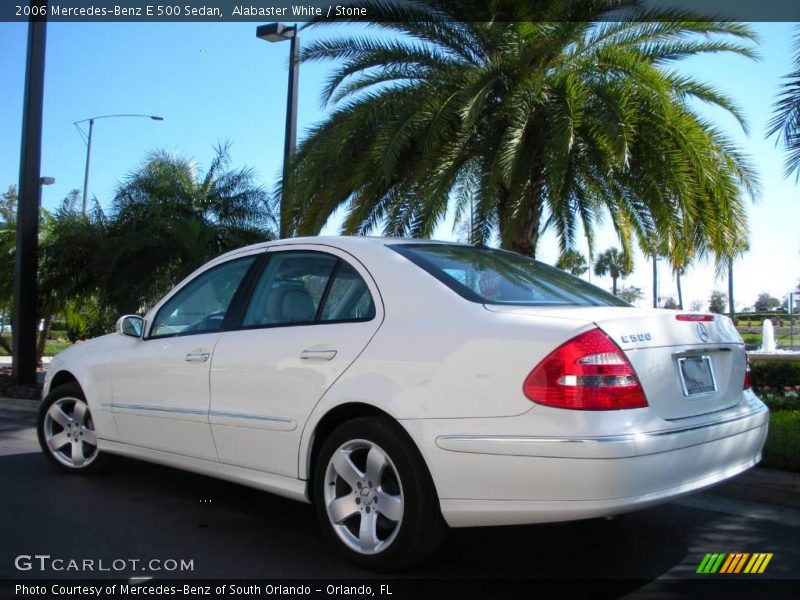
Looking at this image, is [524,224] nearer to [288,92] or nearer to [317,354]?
[288,92]

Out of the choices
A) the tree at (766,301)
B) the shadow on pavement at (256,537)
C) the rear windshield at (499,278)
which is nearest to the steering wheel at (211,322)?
the shadow on pavement at (256,537)

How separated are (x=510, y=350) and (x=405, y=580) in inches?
46.4

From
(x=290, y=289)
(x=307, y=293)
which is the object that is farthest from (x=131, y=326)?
(x=307, y=293)

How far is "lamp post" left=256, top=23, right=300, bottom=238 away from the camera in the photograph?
35.0 feet

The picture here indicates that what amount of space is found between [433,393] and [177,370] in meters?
1.95

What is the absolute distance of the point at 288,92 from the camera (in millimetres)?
11070

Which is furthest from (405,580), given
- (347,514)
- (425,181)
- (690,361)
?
(425,181)

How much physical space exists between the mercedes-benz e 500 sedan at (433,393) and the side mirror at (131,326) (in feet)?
1.00

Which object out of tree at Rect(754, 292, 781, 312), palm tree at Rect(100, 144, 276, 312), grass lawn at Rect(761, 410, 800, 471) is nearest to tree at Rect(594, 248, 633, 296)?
tree at Rect(754, 292, 781, 312)

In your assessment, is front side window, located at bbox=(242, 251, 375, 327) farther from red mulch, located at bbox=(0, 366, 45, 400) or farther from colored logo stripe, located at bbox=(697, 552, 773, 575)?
red mulch, located at bbox=(0, 366, 45, 400)

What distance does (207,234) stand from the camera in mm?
13008

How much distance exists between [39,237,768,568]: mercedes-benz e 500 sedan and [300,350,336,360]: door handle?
10 millimetres

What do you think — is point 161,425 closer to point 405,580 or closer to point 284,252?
point 284,252

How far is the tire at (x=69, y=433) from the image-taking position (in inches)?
225
